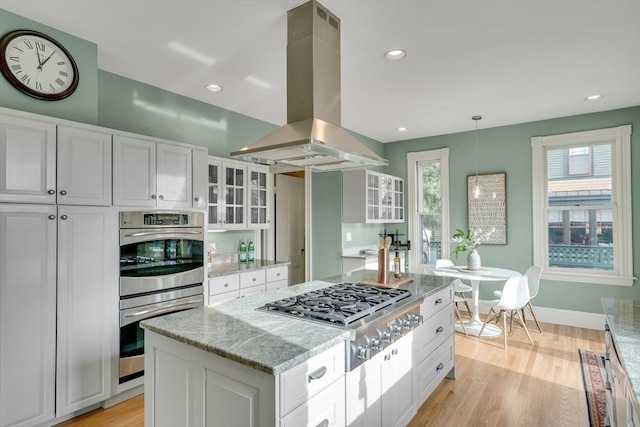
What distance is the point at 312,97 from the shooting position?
207 cm

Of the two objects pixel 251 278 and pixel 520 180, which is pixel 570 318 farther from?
pixel 251 278

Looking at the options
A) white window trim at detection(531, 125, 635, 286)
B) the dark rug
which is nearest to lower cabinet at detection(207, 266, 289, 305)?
the dark rug

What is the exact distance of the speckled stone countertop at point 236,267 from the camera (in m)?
3.32

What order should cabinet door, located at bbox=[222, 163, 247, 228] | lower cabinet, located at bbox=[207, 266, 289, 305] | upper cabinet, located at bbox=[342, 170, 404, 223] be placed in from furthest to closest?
upper cabinet, located at bbox=[342, 170, 404, 223] < cabinet door, located at bbox=[222, 163, 247, 228] < lower cabinet, located at bbox=[207, 266, 289, 305]

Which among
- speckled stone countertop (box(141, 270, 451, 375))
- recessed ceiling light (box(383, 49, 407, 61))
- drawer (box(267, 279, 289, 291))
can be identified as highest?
recessed ceiling light (box(383, 49, 407, 61))

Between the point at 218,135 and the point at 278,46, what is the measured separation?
155 centimetres

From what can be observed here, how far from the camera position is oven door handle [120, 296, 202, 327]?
2631 millimetres

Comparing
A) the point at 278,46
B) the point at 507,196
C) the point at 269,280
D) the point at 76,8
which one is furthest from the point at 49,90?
the point at 507,196

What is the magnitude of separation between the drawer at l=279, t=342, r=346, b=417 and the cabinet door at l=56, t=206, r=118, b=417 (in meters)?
1.85

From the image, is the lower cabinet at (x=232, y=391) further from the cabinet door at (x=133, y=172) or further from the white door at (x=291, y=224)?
the white door at (x=291, y=224)

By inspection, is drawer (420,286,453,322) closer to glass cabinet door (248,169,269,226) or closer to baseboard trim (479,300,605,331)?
baseboard trim (479,300,605,331)

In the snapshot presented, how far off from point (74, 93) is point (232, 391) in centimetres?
241

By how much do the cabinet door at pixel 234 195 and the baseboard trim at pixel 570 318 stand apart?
3.27 meters

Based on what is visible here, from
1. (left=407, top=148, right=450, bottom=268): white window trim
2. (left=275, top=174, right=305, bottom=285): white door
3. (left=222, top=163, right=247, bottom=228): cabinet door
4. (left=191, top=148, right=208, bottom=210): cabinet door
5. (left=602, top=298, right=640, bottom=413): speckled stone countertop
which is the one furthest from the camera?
(left=407, top=148, right=450, bottom=268): white window trim
